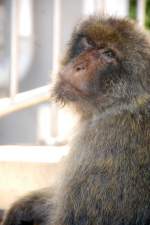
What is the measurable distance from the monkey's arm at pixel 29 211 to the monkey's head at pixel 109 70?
70cm

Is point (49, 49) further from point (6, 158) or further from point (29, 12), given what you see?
point (6, 158)

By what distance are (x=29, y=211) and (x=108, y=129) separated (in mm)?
824

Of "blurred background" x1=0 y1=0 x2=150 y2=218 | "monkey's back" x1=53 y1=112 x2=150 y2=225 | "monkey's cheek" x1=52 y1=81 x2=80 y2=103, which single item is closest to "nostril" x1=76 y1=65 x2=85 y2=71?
"monkey's cheek" x1=52 y1=81 x2=80 y2=103

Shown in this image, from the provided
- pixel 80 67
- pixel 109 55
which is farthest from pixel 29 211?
pixel 109 55

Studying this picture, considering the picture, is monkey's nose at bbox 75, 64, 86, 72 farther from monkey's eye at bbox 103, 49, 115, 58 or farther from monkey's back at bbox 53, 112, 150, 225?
monkey's back at bbox 53, 112, 150, 225

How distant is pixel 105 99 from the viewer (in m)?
4.12

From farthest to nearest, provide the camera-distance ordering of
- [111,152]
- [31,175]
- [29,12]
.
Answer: [29,12] < [31,175] < [111,152]

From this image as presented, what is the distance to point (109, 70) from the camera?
409 cm

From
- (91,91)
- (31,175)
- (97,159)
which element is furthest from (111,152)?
(31,175)

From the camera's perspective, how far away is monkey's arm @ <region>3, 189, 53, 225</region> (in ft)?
14.8

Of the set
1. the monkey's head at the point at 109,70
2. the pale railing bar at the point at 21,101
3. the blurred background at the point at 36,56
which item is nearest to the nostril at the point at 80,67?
the monkey's head at the point at 109,70

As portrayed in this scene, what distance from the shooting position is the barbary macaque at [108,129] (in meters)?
3.99

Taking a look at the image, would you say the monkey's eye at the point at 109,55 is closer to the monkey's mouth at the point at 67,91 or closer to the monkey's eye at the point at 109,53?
the monkey's eye at the point at 109,53

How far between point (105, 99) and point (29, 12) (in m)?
4.53
